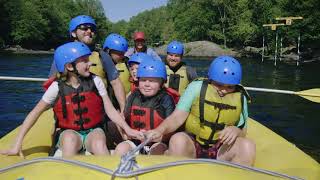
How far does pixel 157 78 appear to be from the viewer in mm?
3281

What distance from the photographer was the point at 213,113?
10.0ft

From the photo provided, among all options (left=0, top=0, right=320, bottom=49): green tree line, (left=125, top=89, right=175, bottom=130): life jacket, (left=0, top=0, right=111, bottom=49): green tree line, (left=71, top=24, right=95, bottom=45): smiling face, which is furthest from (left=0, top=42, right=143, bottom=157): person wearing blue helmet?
(left=0, top=0, right=111, bottom=49): green tree line

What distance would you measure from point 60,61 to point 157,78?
0.73m

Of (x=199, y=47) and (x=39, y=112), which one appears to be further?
(x=199, y=47)

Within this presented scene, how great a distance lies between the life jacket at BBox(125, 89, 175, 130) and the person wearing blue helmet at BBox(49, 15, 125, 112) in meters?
0.66

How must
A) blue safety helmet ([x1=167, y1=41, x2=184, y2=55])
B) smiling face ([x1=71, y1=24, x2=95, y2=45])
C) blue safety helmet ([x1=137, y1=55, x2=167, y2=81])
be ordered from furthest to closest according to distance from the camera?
blue safety helmet ([x1=167, y1=41, x2=184, y2=55]) → smiling face ([x1=71, y1=24, x2=95, y2=45]) → blue safety helmet ([x1=137, y1=55, x2=167, y2=81])

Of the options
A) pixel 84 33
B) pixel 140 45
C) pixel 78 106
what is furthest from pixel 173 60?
pixel 78 106

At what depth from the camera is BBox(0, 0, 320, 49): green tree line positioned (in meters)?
31.2

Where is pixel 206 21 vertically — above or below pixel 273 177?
above

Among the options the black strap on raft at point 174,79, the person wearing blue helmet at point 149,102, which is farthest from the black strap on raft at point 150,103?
the black strap on raft at point 174,79

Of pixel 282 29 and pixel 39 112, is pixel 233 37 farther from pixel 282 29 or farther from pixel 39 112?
pixel 39 112

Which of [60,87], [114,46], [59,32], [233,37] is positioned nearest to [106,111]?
[60,87]

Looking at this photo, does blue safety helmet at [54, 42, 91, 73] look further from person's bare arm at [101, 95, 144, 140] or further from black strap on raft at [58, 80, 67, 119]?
person's bare arm at [101, 95, 144, 140]

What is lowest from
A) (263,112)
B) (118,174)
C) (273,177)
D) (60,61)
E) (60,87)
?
(263,112)
